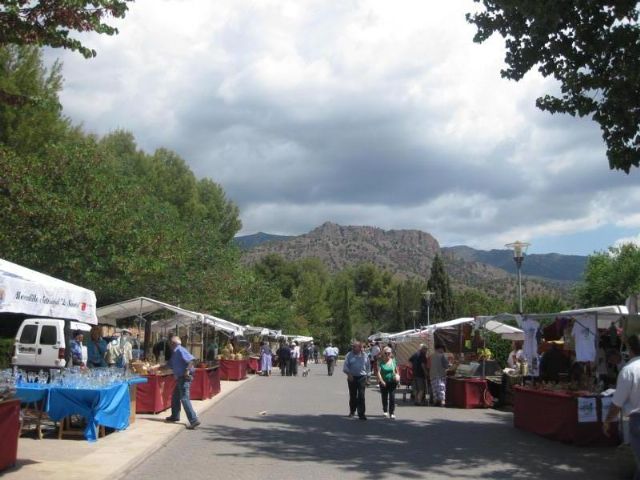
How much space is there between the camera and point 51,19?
809 cm

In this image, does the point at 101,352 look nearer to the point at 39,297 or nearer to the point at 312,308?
the point at 39,297

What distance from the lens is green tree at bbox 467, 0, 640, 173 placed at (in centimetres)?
1076

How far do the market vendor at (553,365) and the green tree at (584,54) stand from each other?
534 centimetres

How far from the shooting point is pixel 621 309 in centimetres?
1443

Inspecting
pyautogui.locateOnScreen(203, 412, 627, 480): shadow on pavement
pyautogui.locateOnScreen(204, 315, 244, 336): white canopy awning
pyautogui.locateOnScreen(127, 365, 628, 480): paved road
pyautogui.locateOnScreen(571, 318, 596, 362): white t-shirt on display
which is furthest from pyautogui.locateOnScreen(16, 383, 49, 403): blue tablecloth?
pyautogui.locateOnScreen(204, 315, 244, 336): white canopy awning

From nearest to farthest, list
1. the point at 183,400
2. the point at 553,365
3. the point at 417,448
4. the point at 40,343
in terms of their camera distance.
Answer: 1. the point at 417,448
2. the point at 183,400
3. the point at 553,365
4. the point at 40,343

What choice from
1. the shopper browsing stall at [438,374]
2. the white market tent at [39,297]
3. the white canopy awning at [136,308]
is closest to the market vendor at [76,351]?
the white canopy awning at [136,308]

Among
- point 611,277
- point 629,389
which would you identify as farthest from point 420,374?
point 611,277

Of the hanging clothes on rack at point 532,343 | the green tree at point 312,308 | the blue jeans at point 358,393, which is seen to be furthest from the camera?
the green tree at point 312,308

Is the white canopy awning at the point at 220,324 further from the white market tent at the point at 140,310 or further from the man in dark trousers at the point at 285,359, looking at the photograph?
the man in dark trousers at the point at 285,359

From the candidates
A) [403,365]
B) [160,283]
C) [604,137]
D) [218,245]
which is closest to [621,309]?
[604,137]

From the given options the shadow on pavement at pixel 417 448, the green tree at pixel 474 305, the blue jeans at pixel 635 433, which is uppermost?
the green tree at pixel 474 305

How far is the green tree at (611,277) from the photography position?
51.5 m

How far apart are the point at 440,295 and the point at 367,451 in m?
67.1
